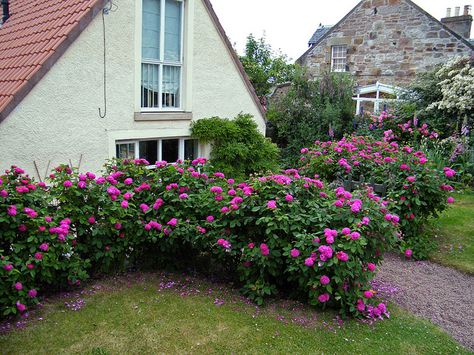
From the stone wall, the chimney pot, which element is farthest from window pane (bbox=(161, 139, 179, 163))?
the chimney pot

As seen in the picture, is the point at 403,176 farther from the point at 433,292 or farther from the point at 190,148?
the point at 190,148

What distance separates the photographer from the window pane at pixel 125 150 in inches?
334

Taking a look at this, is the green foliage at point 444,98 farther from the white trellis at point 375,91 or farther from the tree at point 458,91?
the white trellis at point 375,91

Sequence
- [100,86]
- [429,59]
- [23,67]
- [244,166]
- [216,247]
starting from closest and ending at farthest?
[216,247] → [23,67] → [100,86] → [244,166] → [429,59]

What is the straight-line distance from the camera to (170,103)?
930 cm

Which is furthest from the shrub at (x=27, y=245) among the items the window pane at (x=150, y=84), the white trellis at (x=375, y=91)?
the white trellis at (x=375, y=91)

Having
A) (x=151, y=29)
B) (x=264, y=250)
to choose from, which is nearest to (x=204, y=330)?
(x=264, y=250)

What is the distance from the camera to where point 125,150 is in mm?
8633

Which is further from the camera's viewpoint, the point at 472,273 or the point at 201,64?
the point at 201,64

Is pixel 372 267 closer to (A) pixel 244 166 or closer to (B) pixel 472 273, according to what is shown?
(B) pixel 472 273

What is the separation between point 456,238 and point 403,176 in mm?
1763

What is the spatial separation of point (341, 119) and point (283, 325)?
11.4 m

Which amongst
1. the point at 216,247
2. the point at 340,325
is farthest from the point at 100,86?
the point at 340,325

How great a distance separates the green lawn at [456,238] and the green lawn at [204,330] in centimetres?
226
